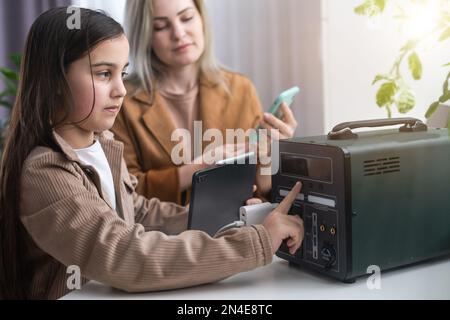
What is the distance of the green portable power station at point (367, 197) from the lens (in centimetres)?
79

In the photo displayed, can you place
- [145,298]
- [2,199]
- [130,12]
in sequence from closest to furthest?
[145,298] → [2,199] → [130,12]

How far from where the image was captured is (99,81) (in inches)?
36.4

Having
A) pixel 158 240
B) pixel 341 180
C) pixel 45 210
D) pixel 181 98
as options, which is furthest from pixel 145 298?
pixel 181 98

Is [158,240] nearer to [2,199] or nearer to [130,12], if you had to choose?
[2,199]

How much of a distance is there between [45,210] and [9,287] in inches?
9.1

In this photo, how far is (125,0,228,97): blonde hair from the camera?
1.56 m

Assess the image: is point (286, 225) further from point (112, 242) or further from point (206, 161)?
point (206, 161)

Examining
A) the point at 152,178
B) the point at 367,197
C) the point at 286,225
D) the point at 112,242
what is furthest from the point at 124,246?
the point at 152,178

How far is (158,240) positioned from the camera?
791mm

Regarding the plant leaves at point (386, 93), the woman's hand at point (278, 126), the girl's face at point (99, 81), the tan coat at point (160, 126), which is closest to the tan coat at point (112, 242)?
the girl's face at point (99, 81)

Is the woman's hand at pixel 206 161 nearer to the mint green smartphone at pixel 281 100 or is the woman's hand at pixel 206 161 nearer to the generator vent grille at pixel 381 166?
the mint green smartphone at pixel 281 100

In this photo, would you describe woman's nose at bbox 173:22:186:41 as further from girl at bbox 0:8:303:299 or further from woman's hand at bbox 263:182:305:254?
woman's hand at bbox 263:182:305:254

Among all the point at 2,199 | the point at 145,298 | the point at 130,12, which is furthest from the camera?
the point at 130,12

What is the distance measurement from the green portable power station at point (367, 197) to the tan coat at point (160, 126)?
0.64 m
